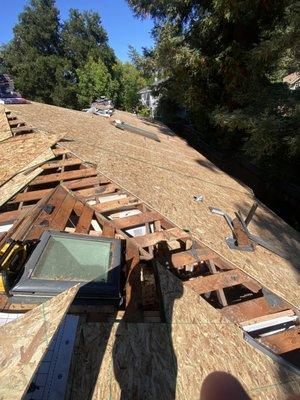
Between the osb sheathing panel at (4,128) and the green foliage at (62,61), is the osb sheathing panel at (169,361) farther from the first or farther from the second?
the green foliage at (62,61)

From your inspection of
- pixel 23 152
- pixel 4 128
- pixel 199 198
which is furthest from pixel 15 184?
pixel 199 198

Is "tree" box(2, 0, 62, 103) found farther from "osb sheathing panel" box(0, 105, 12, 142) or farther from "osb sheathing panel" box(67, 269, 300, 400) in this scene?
"osb sheathing panel" box(67, 269, 300, 400)

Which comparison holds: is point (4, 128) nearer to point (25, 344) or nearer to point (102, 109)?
point (25, 344)

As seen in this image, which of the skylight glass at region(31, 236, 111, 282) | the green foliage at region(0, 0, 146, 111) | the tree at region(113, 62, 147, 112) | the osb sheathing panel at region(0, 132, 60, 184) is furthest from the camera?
the tree at region(113, 62, 147, 112)

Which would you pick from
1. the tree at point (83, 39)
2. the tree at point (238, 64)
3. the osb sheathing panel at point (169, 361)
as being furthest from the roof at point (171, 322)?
the tree at point (83, 39)

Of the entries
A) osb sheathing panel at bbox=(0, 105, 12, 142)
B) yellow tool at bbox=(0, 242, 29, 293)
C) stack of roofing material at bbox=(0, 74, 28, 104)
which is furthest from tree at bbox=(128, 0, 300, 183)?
yellow tool at bbox=(0, 242, 29, 293)
